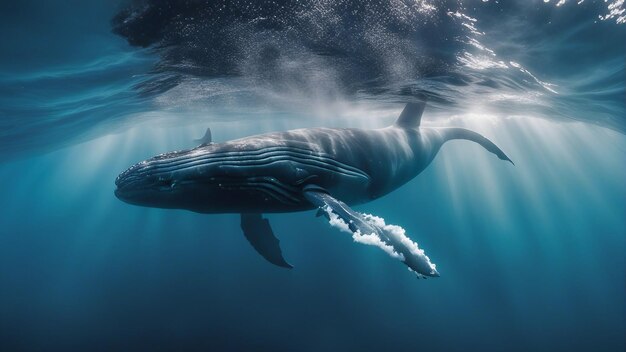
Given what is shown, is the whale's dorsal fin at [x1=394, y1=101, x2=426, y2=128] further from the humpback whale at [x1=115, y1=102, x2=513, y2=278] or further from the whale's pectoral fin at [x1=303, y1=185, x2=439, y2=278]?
the whale's pectoral fin at [x1=303, y1=185, x2=439, y2=278]

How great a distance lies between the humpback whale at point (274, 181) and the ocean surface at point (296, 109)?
3.91 m

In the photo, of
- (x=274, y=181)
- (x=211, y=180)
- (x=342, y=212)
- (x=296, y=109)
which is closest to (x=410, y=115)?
(x=274, y=181)

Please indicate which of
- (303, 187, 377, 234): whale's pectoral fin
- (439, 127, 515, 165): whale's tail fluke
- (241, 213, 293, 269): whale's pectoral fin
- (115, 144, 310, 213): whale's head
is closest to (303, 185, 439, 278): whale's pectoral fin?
(303, 187, 377, 234): whale's pectoral fin

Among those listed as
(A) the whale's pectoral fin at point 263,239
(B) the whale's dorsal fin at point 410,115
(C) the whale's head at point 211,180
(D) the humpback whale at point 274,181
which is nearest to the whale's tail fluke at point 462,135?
(B) the whale's dorsal fin at point 410,115

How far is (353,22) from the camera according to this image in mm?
9086

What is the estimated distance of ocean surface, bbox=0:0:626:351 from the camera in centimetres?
893

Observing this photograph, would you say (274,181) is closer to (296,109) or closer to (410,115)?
(410,115)

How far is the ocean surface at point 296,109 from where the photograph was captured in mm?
8930

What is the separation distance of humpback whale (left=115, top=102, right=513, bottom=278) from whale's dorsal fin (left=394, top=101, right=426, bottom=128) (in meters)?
2.80

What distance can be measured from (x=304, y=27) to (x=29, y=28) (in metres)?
6.68

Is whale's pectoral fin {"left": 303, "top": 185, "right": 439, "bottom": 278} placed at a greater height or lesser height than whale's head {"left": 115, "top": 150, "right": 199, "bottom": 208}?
lesser

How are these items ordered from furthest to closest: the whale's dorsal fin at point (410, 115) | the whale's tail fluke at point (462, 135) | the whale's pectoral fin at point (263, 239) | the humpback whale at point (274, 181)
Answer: the whale's tail fluke at point (462, 135) → the whale's dorsal fin at point (410, 115) → the whale's pectoral fin at point (263, 239) → the humpback whale at point (274, 181)

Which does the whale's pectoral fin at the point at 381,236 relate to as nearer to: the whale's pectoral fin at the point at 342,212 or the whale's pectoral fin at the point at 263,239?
the whale's pectoral fin at the point at 342,212

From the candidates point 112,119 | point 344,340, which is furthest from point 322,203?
point 112,119
